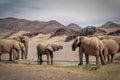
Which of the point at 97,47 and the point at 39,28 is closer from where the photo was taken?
the point at 97,47

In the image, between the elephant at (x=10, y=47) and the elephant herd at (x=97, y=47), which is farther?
the elephant at (x=10, y=47)

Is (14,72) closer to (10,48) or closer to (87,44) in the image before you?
(87,44)

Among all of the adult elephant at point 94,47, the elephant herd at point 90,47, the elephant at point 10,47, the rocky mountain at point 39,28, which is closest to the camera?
the adult elephant at point 94,47

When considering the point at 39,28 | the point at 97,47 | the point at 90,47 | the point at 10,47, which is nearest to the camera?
the point at 97,47

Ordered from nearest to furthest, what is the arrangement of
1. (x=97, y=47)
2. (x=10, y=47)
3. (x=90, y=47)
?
(x=97, y=47), (x=90, y=47), (x=10, y=47)

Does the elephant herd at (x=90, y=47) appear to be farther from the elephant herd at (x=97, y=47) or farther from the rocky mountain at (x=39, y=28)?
the rocky mountain at (x=39, y=28)

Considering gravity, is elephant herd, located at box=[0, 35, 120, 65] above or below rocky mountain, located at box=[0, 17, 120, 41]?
below

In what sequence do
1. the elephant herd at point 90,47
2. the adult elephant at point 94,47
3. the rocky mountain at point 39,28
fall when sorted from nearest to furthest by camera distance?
the adult elephant at point 94,47, the elephant herd at point 90,47, the rocky mountain at point 39,28

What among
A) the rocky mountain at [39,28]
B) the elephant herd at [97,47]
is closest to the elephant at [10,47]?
the elephant herd at [97,47]

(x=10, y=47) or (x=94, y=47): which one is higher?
(x=10, y=47)

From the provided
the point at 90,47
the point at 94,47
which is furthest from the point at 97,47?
the point at 90,47

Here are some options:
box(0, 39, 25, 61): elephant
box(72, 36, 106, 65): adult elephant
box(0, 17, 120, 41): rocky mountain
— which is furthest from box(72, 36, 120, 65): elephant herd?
box(0, 17, 120, 41): rocky mountain

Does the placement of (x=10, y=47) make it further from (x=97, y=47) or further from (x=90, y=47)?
(x=97, y=47)

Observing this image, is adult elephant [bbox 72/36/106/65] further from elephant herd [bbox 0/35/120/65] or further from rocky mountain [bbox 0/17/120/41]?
rocky mountain [bbox 0/17/120/41]
